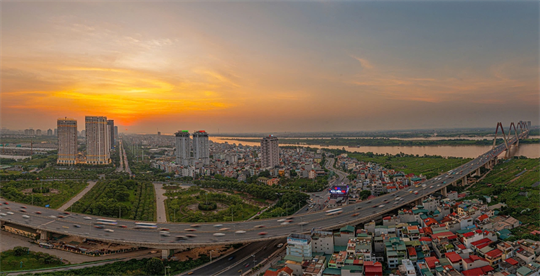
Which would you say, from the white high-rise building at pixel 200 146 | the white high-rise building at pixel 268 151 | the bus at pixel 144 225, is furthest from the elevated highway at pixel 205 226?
the white high-rise building at pixel 200 146

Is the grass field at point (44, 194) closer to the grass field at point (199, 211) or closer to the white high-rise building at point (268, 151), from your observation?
the grass field at point (199, 211)

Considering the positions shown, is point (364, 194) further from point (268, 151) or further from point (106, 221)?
point (268, 151)

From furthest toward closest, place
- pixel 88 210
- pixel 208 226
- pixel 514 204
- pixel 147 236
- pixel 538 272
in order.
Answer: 1. pixel 88 210
2. pixel 514 204
3. pixel 208 226
4. pixel 147 236
5. pixel 538 272

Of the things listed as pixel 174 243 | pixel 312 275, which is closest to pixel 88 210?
pixel 174 243

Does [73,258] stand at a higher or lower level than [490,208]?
lower

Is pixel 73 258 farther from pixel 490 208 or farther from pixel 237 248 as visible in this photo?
pixel 490 208

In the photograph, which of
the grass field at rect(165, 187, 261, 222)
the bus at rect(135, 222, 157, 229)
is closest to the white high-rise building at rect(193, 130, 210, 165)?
the grass field at rect(165, 187, 261, 222)

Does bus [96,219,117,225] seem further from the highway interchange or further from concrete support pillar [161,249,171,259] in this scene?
concrete support pillar [161,249,171,259]
